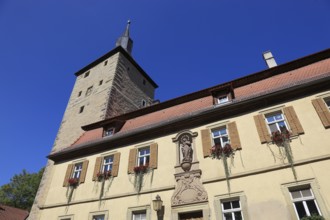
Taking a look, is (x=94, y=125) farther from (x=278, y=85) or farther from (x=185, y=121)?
(x=278, y=85)

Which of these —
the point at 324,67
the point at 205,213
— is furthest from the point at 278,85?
the point at 205,213

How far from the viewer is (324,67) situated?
1163cm

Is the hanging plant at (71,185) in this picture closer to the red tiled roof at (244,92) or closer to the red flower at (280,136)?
the red tiled roof at (244,92)

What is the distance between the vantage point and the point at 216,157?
35.3 ft

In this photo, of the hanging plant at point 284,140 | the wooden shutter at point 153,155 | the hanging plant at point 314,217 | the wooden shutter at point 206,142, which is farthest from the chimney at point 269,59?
the hanging plant at point 314,217

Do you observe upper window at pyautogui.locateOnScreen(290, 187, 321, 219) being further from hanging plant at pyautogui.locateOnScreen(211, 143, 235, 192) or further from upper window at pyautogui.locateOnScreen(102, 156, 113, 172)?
upper window at pyautogui.locateOnScreen(102, 156, 113, 172)

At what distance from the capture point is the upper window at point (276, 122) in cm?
1049

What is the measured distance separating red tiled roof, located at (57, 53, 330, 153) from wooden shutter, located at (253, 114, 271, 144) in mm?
1283

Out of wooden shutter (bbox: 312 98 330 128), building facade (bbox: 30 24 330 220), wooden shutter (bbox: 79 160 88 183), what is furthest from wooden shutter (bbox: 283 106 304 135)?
wooden shutter (bbox: 79 160 88 183)

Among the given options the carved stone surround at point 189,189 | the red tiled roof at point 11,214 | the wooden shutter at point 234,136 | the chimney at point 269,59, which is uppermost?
the chimney at point 269,59

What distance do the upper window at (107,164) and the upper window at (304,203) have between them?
28.9 feet

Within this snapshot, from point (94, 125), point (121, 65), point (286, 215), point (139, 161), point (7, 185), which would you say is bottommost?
point (286, 215)

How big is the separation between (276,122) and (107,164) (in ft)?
29.2

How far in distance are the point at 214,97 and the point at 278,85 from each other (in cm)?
317
